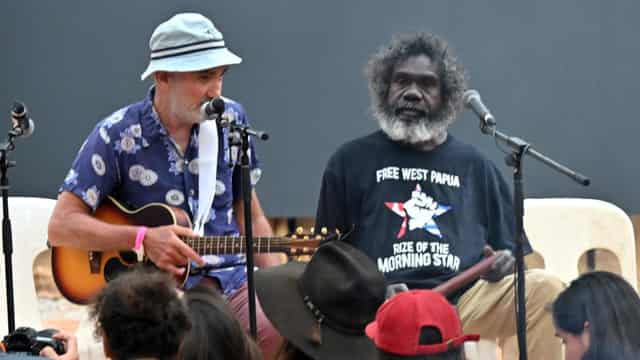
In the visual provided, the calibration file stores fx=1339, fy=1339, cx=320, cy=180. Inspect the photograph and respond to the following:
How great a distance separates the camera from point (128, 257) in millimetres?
4637

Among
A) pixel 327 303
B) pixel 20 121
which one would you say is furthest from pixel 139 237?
pixel 327 303

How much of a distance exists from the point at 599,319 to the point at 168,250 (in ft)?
5.12

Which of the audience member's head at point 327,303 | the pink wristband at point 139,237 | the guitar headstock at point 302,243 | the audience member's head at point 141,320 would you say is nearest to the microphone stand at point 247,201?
the audience member's head at point 327,303

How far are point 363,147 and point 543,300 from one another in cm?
83

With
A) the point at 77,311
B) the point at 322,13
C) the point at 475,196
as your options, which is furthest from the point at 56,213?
the point at 322,13

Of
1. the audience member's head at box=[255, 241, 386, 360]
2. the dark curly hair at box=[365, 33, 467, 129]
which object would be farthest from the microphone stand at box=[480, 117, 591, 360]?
the dark curly hair at box=[365, 33, 467, 129]

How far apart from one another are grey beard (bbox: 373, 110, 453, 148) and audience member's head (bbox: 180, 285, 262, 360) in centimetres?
169

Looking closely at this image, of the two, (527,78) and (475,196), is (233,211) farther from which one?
(527,78)

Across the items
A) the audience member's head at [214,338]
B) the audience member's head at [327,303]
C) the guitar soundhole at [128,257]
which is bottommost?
the audience member's head at [327,303]

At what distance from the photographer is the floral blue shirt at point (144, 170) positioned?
461 centimetres

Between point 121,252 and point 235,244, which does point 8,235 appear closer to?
point 121,252

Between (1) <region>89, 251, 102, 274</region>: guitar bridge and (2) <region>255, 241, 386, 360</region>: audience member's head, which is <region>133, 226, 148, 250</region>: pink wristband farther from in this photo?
(2) <region>255, 241, 386, 360</region>: audience member's head

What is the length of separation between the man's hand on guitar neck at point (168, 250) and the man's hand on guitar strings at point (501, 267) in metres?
1.00

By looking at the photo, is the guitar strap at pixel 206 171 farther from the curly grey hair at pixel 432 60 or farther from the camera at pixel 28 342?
the camera at pixel 28 342
